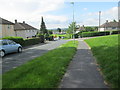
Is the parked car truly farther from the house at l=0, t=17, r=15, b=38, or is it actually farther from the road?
the house at l=0, t=17, r=15, b=38

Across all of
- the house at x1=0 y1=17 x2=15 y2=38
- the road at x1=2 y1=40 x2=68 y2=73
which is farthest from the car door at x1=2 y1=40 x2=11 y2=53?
the house at x1=0 y1=17 x2=15 y2=38

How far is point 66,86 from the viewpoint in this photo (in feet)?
15.1

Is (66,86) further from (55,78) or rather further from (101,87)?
(101,87)

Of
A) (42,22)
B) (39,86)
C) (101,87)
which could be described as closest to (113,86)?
(101,87)

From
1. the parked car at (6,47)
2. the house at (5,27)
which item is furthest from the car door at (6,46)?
the house at (5,27)

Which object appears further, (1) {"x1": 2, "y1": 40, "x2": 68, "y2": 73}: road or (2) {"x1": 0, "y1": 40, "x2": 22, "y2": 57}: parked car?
(2) {"x1": 0, "y1": 40, "x2": 22, "y2": 57}: parked car

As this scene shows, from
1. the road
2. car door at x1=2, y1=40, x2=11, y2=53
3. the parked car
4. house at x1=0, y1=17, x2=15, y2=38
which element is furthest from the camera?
house at x1=0, y1=17, x2=15, y2=38

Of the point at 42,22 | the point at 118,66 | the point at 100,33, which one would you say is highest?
the point at 42,22

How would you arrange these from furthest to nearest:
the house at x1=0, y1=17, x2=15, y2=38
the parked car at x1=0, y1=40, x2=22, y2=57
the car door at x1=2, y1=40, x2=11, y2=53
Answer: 1. the house at x1=0, y1=17, x2=15, y2=38
2. the car door at x1=2, y1=40, x2=11, y2=53
3. the parked car at x1=0, y1=40, x2=22, y2=57

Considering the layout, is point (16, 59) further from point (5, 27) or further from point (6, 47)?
point (5, 27)

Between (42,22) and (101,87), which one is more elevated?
(42,22)

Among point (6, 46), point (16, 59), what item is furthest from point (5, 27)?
point (16, 59)

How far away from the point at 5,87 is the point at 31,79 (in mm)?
1003

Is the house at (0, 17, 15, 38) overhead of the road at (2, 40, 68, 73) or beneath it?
overhead
